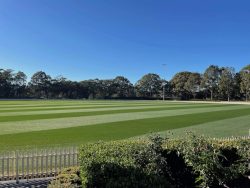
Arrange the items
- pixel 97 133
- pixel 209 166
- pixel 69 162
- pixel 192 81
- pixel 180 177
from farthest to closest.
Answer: pixel 192 81, pixel 97 133, pixel 69 162, pixel 180 177, pixel 209 166

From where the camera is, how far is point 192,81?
525 ft

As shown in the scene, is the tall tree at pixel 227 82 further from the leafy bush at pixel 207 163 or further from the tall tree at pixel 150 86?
the leafy bush at pixel 207 163

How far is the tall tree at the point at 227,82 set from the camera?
14700 centimetres

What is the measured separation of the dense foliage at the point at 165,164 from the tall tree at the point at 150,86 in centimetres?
17094

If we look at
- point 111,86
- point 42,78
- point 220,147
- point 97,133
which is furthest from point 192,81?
point 220,147

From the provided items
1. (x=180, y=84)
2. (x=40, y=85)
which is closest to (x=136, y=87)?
(x=180, y=84)

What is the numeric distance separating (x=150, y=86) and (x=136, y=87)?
7.78 meters

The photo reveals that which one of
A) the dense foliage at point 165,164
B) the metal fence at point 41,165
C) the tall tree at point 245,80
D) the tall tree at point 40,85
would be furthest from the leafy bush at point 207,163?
the tall tree at point 40,85

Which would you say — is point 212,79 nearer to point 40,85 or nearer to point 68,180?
point 40,85

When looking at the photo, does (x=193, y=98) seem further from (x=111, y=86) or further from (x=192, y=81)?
(x=111, y=86)

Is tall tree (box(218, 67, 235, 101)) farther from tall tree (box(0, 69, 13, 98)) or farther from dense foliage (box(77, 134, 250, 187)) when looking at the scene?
dense foliage (box(77, 134, 250, 187))

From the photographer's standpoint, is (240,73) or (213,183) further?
(240,73)

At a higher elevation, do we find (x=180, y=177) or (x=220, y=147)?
(x=220, y=147)

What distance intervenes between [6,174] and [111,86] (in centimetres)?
17140
